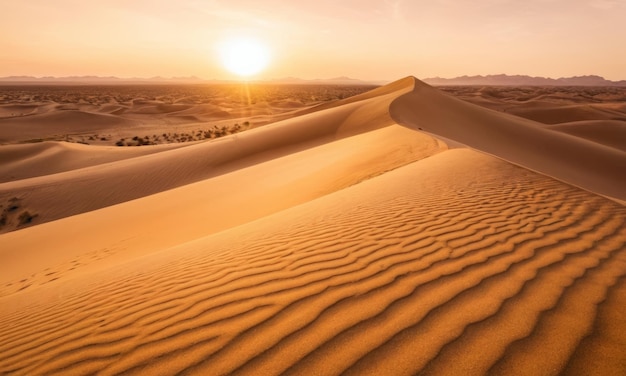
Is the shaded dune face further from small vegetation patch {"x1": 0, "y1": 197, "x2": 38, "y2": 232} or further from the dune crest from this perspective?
the dune crest

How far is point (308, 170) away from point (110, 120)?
3005cm

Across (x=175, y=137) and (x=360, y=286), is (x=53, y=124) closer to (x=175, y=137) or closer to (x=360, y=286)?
(x=175, y=137)

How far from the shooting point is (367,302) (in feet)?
7.34

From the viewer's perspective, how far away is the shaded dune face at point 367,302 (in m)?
1.80

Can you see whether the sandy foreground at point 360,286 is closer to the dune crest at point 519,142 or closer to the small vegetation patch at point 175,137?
the dune crest at point 519,142

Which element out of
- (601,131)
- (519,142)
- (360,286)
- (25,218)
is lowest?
(25,218)

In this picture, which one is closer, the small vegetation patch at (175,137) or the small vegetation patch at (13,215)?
the small vegetation patch at (13,215)

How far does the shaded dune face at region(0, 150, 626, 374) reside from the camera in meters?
1.80

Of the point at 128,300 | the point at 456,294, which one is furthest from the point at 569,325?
the point at 128,300

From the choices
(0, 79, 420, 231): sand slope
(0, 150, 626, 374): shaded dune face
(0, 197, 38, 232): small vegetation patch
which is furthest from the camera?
(0, 79, 420, 231): sand slope

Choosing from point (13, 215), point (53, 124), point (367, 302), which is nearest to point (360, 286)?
point (367, 302)

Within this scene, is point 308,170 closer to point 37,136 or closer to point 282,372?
point 282,372

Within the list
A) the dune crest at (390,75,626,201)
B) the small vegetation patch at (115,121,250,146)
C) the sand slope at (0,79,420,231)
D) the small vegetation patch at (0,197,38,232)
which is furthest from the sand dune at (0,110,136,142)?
the dune crest at (390,75,626,201)

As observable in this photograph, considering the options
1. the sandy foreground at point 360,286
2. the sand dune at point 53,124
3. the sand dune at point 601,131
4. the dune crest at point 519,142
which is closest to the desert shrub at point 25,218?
the sandy foreground at point 360,286
